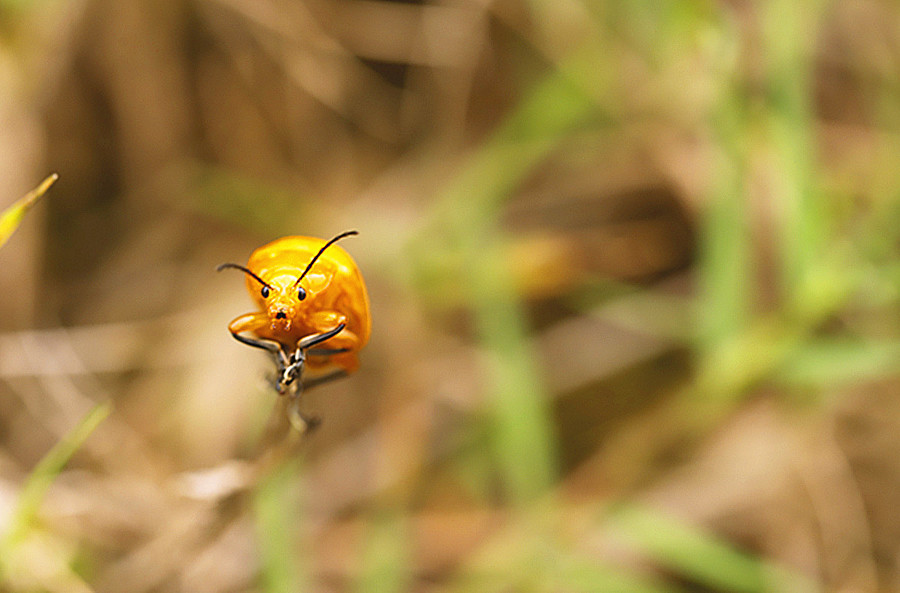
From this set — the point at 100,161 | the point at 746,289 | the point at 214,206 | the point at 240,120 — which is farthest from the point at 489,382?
the point at 100,161

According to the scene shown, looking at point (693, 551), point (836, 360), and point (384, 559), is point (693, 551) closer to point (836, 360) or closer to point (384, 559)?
point (836, 360)

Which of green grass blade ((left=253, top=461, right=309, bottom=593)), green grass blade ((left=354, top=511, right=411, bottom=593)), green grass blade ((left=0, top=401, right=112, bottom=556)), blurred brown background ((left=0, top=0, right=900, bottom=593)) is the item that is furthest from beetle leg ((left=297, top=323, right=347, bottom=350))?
green grass blade ((left=354, top=511, right=411, bottom=593))

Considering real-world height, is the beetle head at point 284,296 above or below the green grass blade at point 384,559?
above

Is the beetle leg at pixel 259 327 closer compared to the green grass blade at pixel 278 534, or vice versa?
the beetle leg at pixel 259 327

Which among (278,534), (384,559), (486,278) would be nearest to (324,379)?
(278,534)

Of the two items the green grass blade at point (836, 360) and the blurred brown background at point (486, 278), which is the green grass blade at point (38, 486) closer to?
the blurred brown background at point (486, 278)

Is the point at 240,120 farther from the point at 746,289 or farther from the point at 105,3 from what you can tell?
the point at 746,289

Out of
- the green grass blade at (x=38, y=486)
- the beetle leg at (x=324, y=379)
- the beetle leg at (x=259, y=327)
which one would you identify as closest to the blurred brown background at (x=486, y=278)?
the green grass blade at (x=38, y=486)
